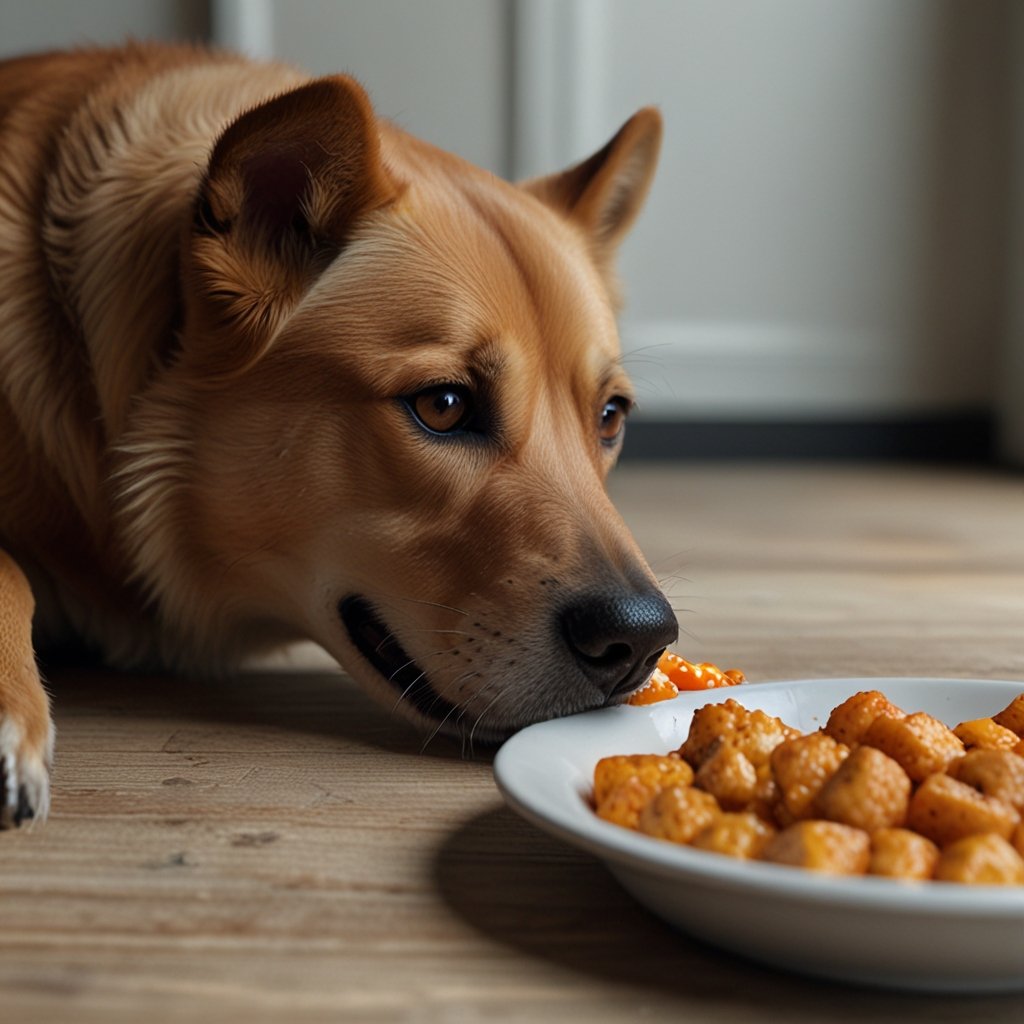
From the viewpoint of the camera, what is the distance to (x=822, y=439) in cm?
509

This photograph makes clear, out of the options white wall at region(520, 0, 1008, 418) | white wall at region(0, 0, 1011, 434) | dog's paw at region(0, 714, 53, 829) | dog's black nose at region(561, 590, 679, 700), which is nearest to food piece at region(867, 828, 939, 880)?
dog's black nose at region(561, 590, 679, 700)

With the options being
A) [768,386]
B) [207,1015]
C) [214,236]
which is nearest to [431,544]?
[214,236]

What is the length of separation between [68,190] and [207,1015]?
3.83ft

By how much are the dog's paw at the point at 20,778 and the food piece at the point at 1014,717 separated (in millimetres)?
836

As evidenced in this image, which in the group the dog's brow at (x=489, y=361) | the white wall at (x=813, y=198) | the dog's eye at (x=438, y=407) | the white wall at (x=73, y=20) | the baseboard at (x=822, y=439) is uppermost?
the white wall at (x=73, y=20)

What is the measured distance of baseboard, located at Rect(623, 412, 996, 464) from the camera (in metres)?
5.01

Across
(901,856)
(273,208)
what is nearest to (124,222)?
(273,208)

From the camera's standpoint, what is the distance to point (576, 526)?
1.40m

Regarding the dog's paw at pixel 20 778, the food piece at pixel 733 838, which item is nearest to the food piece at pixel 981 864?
the food piece at pixel 733 838

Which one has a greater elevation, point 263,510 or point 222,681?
point 263,510

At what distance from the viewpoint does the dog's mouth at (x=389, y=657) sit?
143 centimetres

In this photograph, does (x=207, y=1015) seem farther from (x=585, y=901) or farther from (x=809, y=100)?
(x=809, y=100)

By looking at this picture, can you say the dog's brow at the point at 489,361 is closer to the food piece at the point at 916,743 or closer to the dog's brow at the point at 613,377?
the dog's brow at the point at 613,377

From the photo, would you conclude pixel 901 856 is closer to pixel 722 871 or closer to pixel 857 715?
pixel 722 871
